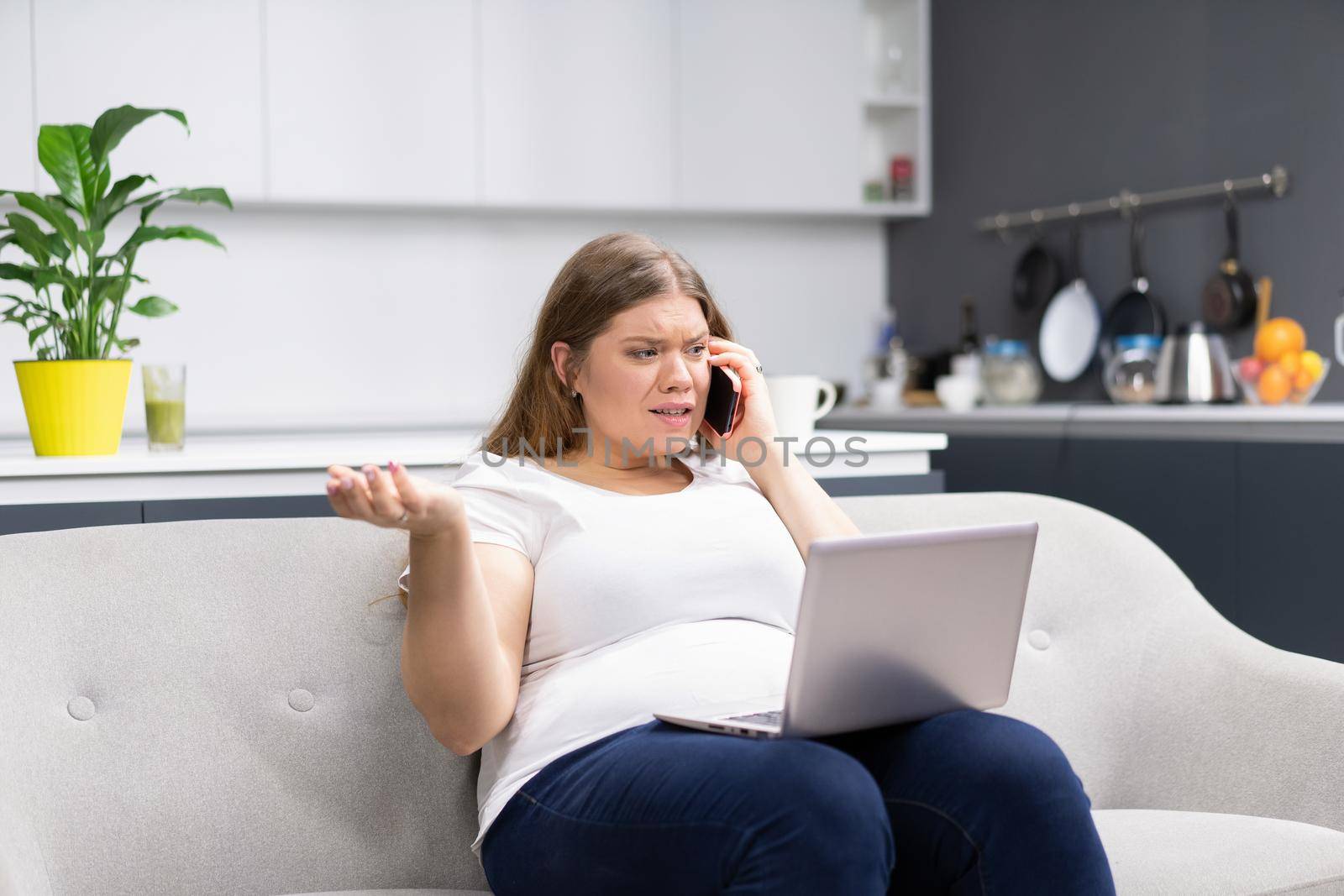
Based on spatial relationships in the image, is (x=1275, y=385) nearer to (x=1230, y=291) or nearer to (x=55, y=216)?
(x=1230, y=291)

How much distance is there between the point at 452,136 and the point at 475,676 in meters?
2.91

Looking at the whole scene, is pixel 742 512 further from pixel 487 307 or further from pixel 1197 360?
pixel 487 307

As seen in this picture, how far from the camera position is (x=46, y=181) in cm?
358

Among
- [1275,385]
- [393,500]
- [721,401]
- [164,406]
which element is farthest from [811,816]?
[1275,385]

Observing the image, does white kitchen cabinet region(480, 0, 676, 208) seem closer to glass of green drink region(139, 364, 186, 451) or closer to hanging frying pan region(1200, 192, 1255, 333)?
hanging frying pan region(1200, 192, 1255, 333)

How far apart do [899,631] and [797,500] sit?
420 millimetres

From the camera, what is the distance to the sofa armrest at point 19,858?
1158 mm

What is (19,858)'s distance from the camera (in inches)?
48.3

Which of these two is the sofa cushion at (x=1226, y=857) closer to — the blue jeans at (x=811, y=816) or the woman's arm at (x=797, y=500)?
the blue jeans at (x=811, y=816)

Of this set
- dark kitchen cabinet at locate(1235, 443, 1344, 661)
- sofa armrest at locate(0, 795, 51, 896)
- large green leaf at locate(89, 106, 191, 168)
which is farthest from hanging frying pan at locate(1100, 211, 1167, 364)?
sofa armrest at locate(0, 795, 51, 896)

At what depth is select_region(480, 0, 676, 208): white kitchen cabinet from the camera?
3934mm

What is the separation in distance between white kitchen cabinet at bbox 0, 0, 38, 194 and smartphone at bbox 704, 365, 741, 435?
8.71 ft

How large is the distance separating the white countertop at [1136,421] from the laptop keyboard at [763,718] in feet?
5.30

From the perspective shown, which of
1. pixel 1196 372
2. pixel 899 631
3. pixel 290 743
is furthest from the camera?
pixel 1196 372
